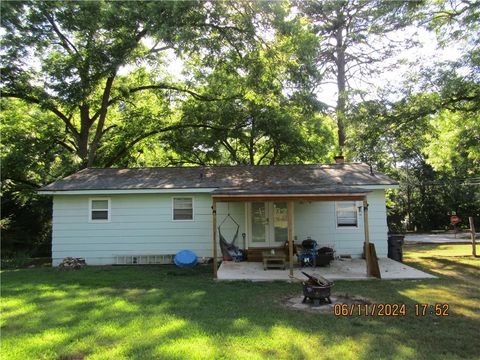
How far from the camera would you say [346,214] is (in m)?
13.0

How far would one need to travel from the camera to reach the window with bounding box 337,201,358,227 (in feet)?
42.6

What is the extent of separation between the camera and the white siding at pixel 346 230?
506 inches

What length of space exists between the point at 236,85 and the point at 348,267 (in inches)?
341

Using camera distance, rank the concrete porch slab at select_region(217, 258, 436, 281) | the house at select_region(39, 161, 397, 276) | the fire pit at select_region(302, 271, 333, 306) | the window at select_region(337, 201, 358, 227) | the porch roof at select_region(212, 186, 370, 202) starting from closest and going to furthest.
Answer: the fire pit at select_region(302, 271, 333, 306) < the concrete porch slab at select_region(217, 258, 436, 281) < the porch roof at select_region(212, 186, 370, 202) < the house at select_region(39, 161, 397, 276) < the window at select_region(337, 201, 358, 227)

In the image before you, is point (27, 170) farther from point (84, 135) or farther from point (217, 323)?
point (217, 323)

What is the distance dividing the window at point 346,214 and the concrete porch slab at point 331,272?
1.51 meters

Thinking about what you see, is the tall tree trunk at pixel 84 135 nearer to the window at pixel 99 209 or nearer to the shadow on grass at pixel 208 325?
the window at pixel 99 209

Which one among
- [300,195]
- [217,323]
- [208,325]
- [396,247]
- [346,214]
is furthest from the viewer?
[346,214]

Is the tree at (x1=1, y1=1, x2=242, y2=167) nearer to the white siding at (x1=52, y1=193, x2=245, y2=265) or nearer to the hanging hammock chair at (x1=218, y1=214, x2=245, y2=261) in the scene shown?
the white siding at (x1=52, y1=193, x2=245, y2=265)

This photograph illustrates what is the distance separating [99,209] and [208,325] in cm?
858

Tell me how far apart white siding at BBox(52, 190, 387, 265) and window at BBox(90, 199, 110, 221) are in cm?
16

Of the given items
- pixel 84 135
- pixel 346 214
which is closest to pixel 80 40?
pixel 84 135

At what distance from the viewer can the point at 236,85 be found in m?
15.9

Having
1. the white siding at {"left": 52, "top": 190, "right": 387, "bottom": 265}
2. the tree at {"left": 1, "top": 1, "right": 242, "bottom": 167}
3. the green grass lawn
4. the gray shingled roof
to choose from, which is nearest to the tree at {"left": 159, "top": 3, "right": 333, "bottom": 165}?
A: the tree at {"left": 1, "top": 1, "right": 242, "bottom": 167}
